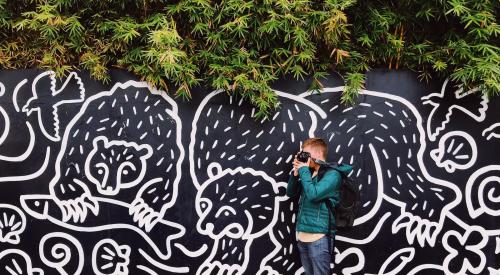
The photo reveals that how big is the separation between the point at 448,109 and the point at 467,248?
1.25m

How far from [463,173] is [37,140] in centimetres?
384

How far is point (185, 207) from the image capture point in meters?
4.36

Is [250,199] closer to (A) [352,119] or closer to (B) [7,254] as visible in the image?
(A) [352,119]

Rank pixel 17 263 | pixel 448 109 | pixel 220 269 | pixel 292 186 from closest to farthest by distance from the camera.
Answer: pixel 292 186, pixel 448 109, pixel 220 269, pixel 17 263

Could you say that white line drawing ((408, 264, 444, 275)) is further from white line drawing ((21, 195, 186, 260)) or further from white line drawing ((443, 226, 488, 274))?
white line drawing ((21, 195, 186, 260))

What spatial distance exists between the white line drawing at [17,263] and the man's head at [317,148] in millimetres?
2757

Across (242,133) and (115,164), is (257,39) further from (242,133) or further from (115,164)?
(115,164)

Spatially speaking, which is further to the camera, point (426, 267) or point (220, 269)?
point (220, 269)

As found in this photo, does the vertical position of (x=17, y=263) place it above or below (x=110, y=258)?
below

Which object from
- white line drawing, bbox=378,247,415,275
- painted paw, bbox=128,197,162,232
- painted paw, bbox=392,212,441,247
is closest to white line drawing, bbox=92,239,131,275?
painted paw, bbox=128,197,162,232

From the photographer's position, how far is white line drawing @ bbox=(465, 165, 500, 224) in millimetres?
4207

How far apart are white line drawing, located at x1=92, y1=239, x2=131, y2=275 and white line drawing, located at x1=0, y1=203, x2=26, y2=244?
0.72 metres

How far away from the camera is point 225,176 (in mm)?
4340

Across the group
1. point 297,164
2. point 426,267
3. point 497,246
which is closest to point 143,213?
point 297,164
